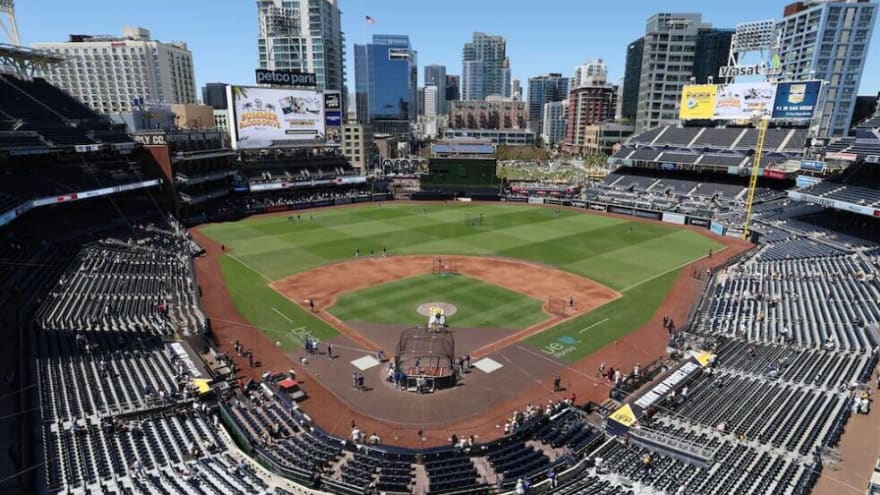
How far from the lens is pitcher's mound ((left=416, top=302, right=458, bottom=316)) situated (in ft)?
122

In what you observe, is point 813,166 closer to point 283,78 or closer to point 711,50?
point 283,78

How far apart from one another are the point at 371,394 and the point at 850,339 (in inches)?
1118

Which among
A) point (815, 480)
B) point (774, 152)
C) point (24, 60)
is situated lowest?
point (815, 480)

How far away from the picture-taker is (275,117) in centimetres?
7869

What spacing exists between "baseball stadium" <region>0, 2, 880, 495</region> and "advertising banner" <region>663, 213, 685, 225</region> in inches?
19.9

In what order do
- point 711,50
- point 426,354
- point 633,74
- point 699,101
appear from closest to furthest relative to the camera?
point 426,354 < point 699,101 < point 711,50 < point 633,74

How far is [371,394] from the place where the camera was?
87.3 feet

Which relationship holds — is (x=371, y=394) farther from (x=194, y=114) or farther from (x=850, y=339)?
(x=194, y=114)

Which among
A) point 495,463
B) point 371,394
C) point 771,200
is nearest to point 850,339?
point 495,463

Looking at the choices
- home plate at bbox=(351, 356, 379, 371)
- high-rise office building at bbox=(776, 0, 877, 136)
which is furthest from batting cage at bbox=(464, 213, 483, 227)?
high-rise office building at bbox=(776, 0, 877, 136)

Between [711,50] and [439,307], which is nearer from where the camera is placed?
[439,307]

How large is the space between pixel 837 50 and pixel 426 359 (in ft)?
470

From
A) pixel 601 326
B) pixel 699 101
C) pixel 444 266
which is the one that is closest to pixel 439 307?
pixel 444 266

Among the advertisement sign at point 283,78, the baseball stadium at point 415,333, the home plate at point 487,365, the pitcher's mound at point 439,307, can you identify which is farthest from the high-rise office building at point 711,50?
the home plate at point 487,365
